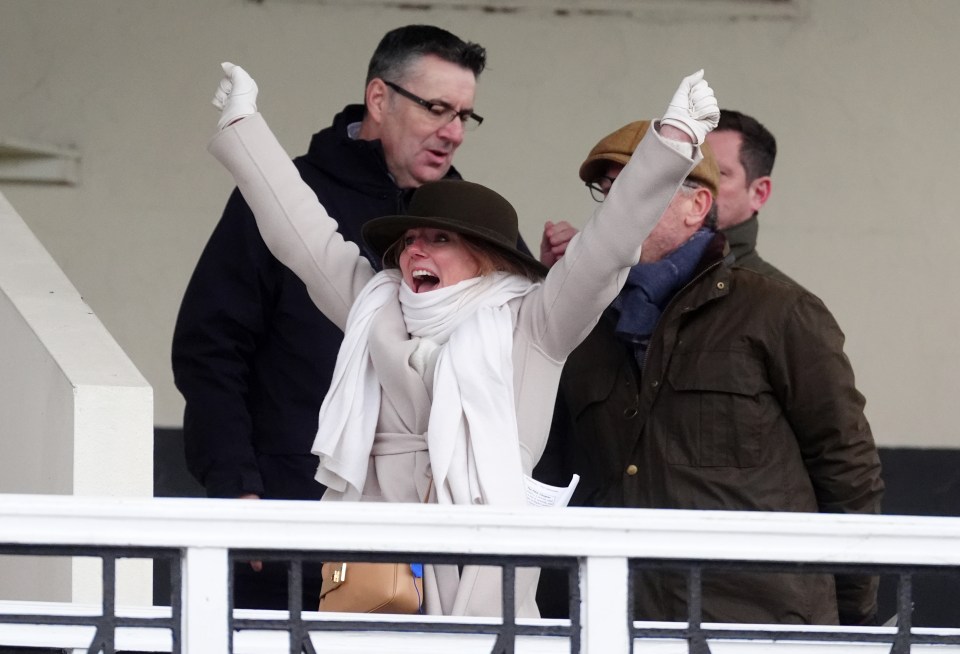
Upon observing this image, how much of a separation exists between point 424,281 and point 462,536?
2.53 ft

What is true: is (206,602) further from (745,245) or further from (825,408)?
(745,245)

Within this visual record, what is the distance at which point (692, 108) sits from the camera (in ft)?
8.41

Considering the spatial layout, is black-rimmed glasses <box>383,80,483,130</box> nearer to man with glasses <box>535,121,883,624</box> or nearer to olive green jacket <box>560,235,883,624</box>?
man with glasses <box>535,121,883,624</box>

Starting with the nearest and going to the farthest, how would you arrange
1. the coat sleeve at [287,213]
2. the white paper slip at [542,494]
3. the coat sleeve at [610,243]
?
the coat sleeve at [610,243] → the white paper slip at [542,494] → the coat sleeve at [287,213]

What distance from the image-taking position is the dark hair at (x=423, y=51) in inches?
141

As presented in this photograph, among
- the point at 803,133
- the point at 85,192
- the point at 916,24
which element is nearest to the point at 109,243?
the point at 85,192

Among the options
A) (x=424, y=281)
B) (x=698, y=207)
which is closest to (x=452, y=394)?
(x=424, y=281)

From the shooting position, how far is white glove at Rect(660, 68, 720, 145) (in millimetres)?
2557

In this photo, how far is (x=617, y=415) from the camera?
332 centimetres

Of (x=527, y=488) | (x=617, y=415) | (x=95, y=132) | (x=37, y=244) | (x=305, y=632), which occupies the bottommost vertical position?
(x=305, y=632)

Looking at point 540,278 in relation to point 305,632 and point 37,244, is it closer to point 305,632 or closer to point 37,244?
point 305,632

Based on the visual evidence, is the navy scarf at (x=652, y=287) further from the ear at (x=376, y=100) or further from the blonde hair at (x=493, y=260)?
the ear at (x=376, y=100)

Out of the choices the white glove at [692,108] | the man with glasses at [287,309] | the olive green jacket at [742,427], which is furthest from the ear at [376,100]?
the white glove at [692,108]

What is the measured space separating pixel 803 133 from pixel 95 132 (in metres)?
2.11
